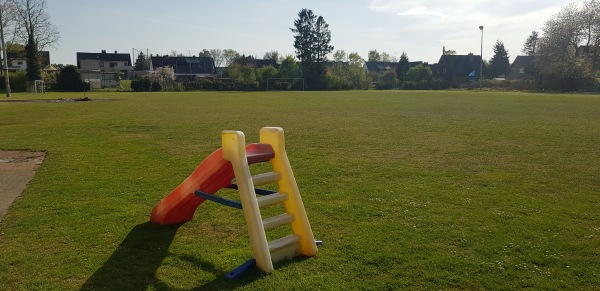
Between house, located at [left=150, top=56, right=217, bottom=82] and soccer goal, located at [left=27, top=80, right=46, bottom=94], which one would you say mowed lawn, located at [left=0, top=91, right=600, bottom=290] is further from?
house, located at [left=150, top=56, right=217, bottom=82]

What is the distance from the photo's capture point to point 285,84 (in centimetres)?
7656

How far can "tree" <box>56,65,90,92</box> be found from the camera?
2277 inches

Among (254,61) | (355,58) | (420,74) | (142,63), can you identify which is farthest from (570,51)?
(142,63)

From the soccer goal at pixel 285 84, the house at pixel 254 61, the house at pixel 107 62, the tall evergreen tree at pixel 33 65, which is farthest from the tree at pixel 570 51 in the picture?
the house at pixel 107 62

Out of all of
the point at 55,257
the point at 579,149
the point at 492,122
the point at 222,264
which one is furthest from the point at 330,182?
the point at 492,122

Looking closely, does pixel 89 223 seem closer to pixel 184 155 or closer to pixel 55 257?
pixel 55 257

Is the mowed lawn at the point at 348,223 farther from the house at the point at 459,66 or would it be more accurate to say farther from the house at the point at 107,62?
Result: the house at the point at 107,62

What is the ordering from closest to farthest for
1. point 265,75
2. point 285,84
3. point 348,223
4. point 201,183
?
1. point 201,183
2. point 348,223
3. point 285,84
4. point 265,75

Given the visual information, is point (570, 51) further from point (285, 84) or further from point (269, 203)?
point (269, 203)

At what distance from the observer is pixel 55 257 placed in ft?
15.7

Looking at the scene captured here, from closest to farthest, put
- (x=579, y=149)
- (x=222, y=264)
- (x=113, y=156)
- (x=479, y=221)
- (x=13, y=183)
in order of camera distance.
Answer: (x=222, y=264) → (x=479, y=221) → (x=13, y=183) → (x=113, y=156) → (x=579, y=149)

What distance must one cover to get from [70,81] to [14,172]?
55121 mm

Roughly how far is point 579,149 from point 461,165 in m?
4.48

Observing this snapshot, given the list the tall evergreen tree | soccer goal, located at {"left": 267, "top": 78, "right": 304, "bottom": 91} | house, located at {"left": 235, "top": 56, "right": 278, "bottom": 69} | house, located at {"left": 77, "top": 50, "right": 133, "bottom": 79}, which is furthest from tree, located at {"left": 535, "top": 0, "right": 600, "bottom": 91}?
house, located at {"left": 77, "top": 50, "right": 133, "bottom": 79}
